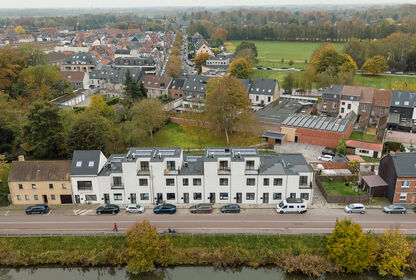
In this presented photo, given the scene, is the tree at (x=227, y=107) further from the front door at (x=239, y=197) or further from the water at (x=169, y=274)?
the water at (x=169, y=274)

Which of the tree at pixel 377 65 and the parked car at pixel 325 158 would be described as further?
the tree at pixel 377 65

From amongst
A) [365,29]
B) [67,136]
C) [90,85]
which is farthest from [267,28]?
[67,136]

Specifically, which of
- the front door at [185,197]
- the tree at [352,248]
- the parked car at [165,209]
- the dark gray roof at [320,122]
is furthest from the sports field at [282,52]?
the tree at [352,248]

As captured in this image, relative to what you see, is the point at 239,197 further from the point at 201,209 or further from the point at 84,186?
the point at 84,186

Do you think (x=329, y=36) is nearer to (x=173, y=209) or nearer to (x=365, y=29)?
(x=365, y=29)

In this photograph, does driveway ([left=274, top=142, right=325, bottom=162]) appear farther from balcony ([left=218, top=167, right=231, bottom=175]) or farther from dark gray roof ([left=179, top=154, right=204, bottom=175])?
balcony ([left=218, top=167, right=231, bottom=175])

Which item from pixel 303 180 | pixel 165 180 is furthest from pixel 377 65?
pixel 165 180
